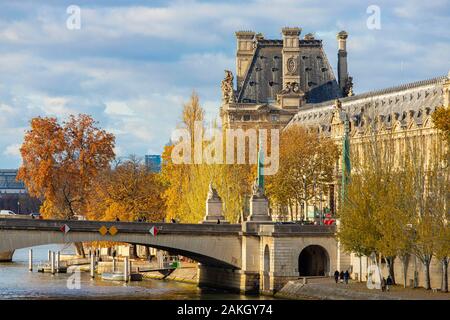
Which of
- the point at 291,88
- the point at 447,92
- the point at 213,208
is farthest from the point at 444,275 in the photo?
the point at 291,88

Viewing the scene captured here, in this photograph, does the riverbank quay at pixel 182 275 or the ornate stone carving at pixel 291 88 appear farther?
the ornate stone carving at pixel 291 88

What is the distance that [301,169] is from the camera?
13050 cm

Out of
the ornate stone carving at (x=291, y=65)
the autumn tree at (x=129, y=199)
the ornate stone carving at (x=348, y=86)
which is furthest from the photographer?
the ornate stone carving at (x=348, y=86)

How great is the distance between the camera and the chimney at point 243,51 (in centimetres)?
17975

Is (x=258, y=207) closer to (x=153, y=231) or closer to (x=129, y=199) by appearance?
(x=153, y=231)

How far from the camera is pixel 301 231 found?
10238cm

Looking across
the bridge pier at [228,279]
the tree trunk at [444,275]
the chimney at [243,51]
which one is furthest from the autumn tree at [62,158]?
the tree trunk at [444,275]

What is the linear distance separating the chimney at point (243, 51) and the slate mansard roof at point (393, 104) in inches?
1065

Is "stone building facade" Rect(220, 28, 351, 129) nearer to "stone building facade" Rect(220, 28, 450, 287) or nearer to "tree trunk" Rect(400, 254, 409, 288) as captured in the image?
"stone building facade" Rect(220, 28, 450, 287)

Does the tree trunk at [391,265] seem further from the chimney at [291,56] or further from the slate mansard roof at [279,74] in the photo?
the slate mansard roof at [279,74]

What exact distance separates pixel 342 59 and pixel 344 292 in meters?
90.6

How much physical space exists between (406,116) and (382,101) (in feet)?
27.1

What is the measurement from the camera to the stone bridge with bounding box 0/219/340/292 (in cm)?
9962
